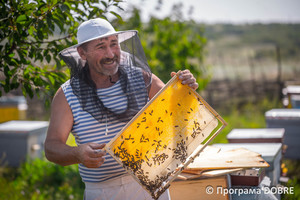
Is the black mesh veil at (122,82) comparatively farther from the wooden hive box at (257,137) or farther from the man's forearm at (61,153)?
the wooden hive box at (257,137)

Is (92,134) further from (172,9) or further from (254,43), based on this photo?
(254,43)

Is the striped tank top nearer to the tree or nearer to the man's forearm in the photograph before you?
the man's forearm

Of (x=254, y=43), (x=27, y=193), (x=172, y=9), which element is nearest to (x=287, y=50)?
(x=254, y=43)

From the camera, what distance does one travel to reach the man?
2449 mm

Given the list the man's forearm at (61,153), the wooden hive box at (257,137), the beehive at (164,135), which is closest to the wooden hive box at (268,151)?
the wooden hive box at (257,137)

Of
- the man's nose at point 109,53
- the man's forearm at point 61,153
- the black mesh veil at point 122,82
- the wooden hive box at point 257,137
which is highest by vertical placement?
the man's nose at point 109,53

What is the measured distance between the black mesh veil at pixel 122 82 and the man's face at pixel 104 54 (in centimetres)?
8

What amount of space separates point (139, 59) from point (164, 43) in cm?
553

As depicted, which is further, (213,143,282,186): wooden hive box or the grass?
the grass

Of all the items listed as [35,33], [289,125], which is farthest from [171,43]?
[35,33]

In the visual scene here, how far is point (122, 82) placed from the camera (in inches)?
101

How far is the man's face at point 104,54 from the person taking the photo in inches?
98.0

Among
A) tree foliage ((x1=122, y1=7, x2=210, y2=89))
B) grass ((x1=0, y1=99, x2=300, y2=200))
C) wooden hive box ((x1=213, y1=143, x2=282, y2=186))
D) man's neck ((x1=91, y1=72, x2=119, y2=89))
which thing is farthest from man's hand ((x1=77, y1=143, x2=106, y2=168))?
tree foliage ((x1=122, y1=7, x2=210, y2=89))

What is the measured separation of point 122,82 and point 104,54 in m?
0.24
